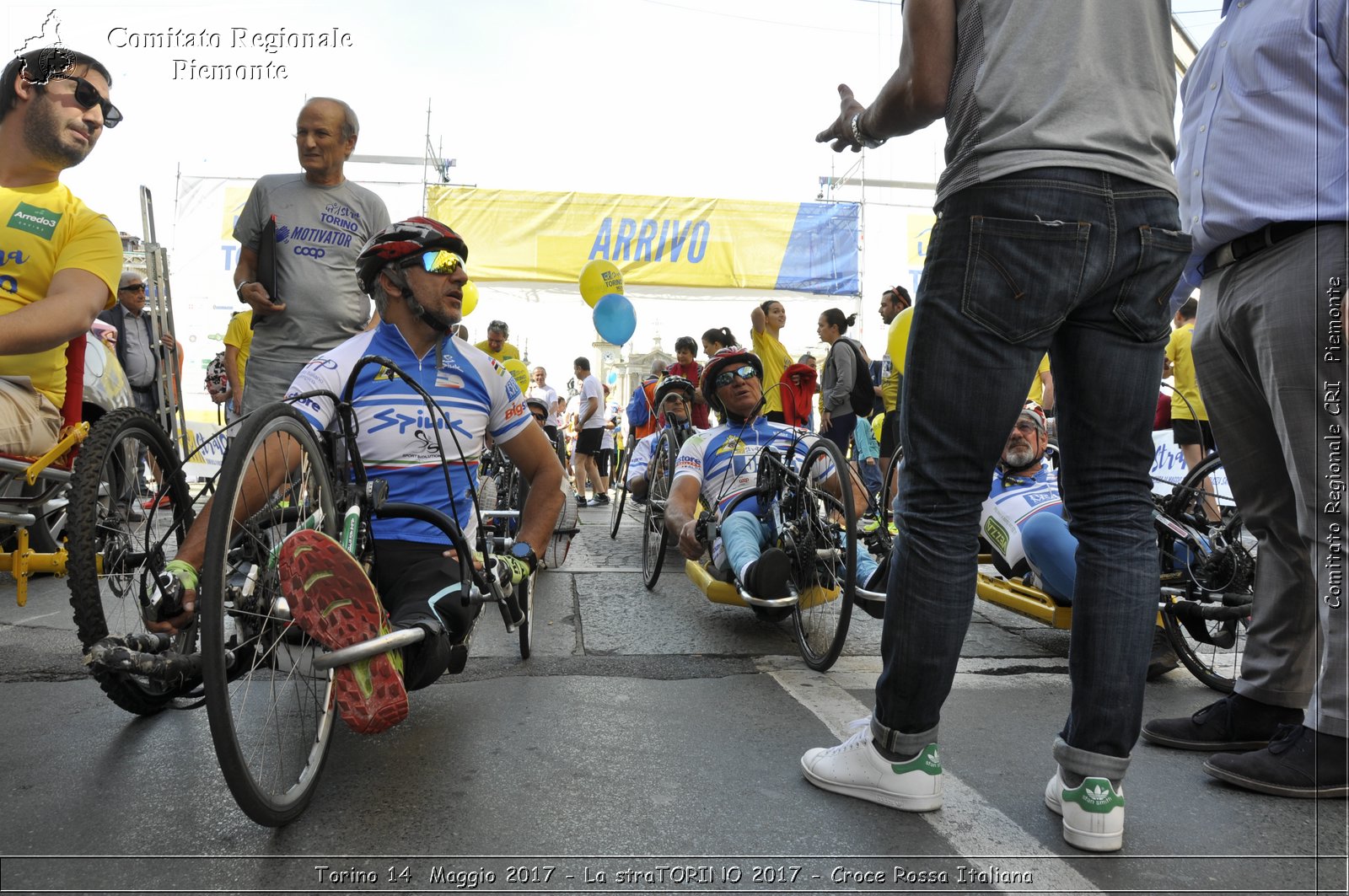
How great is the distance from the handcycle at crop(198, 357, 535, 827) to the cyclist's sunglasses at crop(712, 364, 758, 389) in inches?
99.4

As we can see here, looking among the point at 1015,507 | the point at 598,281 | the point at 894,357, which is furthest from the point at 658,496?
the point at 598,281

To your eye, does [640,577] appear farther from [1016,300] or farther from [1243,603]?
[1016,300]

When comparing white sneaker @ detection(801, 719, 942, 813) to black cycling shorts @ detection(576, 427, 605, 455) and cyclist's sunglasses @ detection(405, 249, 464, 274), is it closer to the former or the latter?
cyclist's sunglasses @ detection(405, 249, 464, 274)

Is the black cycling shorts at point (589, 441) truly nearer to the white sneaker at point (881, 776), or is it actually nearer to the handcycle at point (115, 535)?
the handcycle at point (115, 535)

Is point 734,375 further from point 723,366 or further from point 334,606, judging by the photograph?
point 334,606

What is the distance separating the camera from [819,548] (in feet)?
12.1

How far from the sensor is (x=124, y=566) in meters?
2.45

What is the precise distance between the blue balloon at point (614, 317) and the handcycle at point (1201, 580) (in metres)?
8.55

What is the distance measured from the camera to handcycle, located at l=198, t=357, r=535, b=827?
1700 mm

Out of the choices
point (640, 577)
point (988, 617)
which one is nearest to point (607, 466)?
point (640, 577)

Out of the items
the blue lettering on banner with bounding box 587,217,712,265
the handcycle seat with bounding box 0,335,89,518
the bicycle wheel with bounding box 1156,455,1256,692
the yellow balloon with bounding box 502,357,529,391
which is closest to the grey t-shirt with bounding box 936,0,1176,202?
the bicycle wheel with bounding box 1156,455,1256,692

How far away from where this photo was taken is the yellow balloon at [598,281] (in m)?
11.9

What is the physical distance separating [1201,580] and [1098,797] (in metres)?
1.78

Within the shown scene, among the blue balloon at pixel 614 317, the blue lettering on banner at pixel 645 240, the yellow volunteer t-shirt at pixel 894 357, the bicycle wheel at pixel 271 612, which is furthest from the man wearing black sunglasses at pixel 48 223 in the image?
the blue lettering on banner at pixel 645 240
